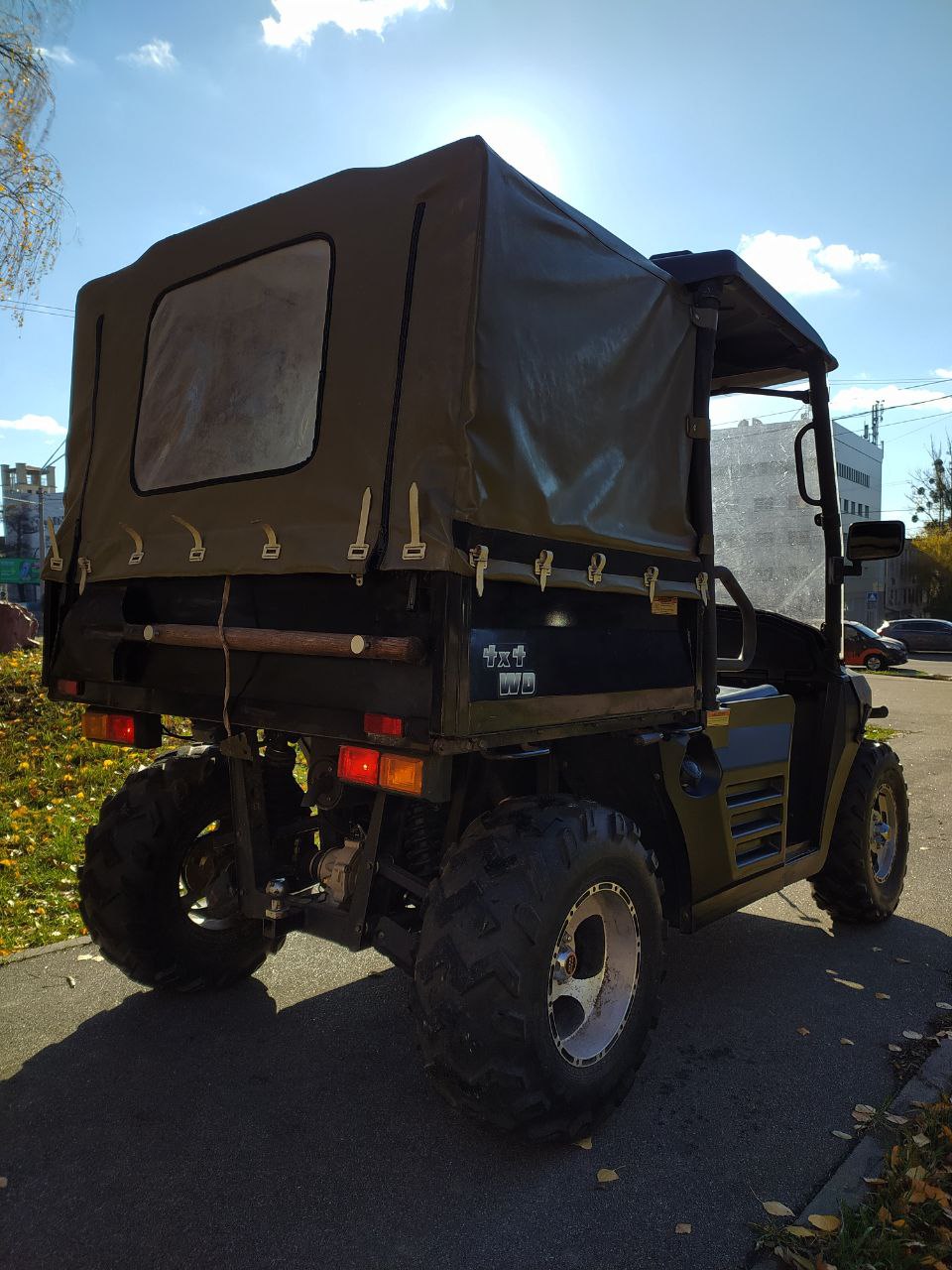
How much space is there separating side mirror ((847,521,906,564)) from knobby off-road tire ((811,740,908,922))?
1.14 meters

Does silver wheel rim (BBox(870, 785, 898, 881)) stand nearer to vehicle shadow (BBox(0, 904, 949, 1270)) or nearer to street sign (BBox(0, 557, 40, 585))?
vehicle shadow (BBox(0, 904, 949, 1270))

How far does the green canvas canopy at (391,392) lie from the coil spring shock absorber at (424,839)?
3.86 feet

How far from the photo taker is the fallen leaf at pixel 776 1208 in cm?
272

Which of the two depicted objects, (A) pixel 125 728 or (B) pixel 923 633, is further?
(B) pixel 923 633

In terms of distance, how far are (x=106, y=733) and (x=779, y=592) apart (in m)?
3.55

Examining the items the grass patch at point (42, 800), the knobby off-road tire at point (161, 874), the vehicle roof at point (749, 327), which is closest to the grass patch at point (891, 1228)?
the knobby off-road tire at point (161, 874)

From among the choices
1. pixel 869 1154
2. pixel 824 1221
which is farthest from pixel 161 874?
pixel 869 1154

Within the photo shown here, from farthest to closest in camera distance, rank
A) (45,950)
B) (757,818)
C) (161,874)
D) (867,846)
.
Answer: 1. (867,846)
2. (45,950)
3. (757,818)
4. (161,874)

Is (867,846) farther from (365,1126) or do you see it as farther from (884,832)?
(365,1126)

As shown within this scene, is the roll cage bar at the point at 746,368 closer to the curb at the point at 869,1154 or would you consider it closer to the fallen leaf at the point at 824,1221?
the curb at the point at 869,1154

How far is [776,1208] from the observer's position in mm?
2744

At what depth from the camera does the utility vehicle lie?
2.75m

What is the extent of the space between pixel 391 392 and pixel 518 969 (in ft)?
5.88

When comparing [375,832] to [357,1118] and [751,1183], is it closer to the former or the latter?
[357,1118]
